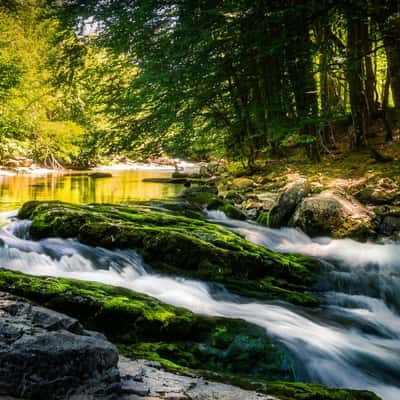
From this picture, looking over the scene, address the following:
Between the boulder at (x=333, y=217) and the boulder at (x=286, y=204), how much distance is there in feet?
0.88

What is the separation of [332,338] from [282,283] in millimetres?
1343

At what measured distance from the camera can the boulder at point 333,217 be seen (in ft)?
23.0

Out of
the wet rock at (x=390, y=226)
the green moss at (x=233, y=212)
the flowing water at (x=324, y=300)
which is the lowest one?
the flowing water at (x=324, y=300)

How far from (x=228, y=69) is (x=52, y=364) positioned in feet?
24.5

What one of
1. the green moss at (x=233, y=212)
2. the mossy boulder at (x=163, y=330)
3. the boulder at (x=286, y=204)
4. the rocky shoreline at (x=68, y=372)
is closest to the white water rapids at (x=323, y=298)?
the mossy boulder at (x=163, y=330)

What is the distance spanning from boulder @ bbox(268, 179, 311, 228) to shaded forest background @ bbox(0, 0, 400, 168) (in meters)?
1.54

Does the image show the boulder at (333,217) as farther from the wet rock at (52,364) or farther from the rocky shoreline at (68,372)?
the wet rock at (52,364)

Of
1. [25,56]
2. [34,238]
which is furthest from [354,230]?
[25,56]

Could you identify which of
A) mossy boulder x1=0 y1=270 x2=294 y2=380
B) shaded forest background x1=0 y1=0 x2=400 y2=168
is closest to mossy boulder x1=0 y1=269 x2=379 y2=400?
mossy boulder x1=0 y1=270 x2=294 y2=380

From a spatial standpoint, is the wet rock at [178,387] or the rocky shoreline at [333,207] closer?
the wet rock at [178,387]

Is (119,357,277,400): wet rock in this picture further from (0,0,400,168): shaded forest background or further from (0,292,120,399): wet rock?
(0,0,400,168): shaded forest background

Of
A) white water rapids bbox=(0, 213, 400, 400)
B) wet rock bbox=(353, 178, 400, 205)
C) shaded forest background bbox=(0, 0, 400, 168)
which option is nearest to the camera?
white water rapids bbox=(0, 213, 400, 400)

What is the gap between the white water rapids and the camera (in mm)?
3482

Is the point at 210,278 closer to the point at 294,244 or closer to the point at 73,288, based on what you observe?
the point at 73,288
